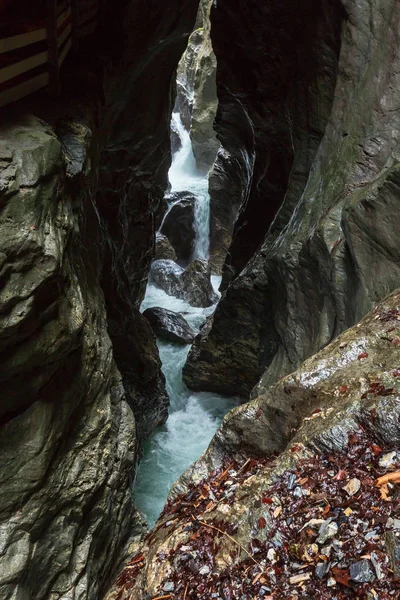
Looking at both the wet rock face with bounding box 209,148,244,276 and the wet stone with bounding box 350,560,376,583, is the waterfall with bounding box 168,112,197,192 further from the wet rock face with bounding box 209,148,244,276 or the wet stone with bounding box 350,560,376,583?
the wet stone with bounding box 350,560,376,583

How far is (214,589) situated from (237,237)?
1249 centimetres

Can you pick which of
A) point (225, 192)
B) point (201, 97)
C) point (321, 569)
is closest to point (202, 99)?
point (201, 97)

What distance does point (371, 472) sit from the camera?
9.64 ft

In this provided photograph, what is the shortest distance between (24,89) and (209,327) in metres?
9.08

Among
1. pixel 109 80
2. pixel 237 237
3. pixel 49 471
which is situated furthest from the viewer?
pixel 237 237

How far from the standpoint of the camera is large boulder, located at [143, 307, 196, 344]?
1616 centimetres

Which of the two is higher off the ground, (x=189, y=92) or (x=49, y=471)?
(x=189, y=92)

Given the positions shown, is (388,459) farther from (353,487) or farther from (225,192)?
(225,192)

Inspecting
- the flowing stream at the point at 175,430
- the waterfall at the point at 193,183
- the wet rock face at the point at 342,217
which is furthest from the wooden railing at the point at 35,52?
the waterfall at the point at 193,183

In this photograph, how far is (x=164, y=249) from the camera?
924 inches

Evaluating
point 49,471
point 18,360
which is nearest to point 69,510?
point 49,471

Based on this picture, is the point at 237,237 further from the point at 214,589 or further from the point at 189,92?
the point at 189,92

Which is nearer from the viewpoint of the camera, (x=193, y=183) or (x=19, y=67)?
(x=19, y=67)

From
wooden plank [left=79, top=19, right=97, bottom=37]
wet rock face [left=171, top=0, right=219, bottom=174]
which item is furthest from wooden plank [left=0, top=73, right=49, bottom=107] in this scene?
wet rock face [left=171, top=0, right=219, bottom=174]
